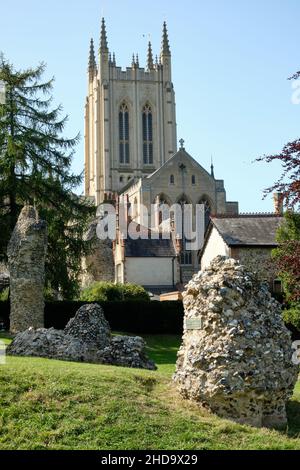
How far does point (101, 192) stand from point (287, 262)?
79098 mm

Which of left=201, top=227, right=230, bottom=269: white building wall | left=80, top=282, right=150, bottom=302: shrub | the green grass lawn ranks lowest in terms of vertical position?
the green grass lawn

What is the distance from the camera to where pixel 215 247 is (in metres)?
39.6

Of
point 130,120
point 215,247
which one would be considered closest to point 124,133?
point 130,120

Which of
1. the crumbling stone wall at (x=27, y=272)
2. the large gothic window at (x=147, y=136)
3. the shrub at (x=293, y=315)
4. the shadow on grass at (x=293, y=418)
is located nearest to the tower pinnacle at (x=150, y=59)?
the large gothic window at (x=147, y=136)

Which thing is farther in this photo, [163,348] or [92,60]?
[92,60]

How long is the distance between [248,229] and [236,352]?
26614 mm

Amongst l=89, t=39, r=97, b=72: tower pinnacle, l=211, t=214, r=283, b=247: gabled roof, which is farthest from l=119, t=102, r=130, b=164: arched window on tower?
l=211, t=214, r=283, b=247: gabled roof

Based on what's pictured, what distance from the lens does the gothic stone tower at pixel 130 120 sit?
306 feet

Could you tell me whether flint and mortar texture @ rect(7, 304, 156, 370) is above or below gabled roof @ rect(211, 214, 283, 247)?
below

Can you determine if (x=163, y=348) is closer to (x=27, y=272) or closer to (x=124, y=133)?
(x=27, y=272)

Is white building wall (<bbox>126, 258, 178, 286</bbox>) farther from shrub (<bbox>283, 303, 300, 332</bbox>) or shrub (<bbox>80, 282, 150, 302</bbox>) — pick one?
shrub (<bbox>283, 303, 300, 332</bbox>)

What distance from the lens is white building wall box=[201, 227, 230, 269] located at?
37000 mm

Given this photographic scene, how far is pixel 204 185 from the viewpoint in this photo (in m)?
72.5

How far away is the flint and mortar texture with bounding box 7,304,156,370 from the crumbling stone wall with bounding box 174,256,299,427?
14.3 feet
